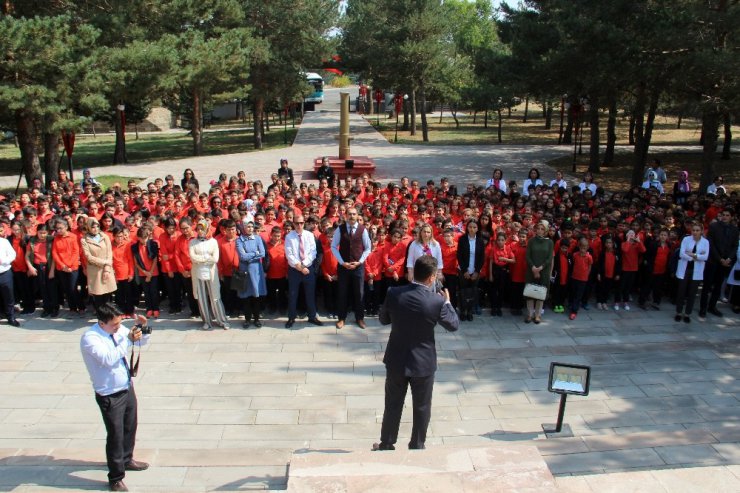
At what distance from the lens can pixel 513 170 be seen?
25.6 metres

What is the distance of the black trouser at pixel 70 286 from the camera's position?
9.77 meters

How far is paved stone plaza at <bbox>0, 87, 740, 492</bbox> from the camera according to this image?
5504mm

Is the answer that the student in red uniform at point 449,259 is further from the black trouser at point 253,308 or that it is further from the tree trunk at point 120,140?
the tree trunk at point 120,140

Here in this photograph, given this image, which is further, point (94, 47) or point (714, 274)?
point (94, 47)

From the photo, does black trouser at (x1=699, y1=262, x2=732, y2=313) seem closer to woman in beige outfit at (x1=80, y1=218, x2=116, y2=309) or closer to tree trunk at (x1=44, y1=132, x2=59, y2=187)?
woman in beige outfit at (x1=80, y1=218, x2=116, y2=309)

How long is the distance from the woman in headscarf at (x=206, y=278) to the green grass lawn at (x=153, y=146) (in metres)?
22.7

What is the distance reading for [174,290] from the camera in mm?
9953

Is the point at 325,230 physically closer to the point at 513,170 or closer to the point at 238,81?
the point at 513,170

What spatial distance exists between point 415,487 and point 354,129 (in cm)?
3969

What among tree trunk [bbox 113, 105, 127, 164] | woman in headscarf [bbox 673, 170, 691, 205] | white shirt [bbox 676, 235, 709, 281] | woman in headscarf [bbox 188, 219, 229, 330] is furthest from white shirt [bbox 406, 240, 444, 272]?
tree trunk [bbox 113, 105, 127, 164]

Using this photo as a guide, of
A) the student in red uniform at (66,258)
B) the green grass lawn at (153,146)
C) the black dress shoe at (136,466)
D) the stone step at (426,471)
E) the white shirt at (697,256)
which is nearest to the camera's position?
the stone step at (426,471)

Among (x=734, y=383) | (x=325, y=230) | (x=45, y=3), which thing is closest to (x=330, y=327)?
(x=325, y=230)

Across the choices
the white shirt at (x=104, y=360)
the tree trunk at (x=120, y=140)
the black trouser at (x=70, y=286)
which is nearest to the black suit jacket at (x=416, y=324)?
the white shirt at (x=104, y=360)

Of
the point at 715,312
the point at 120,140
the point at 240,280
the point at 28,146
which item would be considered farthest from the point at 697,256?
the point at 120,140
